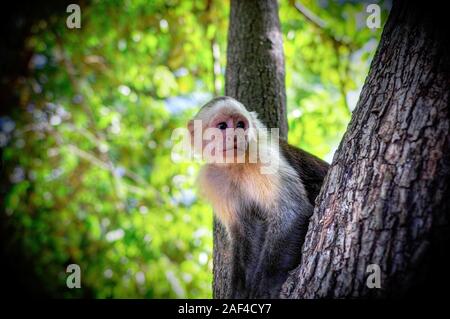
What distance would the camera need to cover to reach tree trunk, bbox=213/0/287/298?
14.4ft

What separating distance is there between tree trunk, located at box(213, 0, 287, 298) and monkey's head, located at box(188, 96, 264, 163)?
425 mm

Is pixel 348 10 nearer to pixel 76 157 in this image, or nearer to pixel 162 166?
pixel 162 166

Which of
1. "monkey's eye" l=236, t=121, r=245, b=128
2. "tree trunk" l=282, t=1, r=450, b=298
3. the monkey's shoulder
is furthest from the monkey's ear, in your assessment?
"tree trunk" l=282, t=1, r=450, b=298

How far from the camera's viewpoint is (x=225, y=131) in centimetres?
Answer: 382

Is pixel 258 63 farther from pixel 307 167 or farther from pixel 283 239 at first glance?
pixel 283 239

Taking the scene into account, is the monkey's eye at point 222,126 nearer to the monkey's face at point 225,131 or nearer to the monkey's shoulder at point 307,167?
the monkey's face at point 225,131

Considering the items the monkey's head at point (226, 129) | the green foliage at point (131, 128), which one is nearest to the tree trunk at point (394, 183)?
the monkey's head at point (226, 129)

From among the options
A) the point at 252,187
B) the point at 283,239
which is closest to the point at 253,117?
the point at 252,187

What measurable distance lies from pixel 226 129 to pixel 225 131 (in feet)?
0.09

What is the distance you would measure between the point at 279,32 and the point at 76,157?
610 centimetres

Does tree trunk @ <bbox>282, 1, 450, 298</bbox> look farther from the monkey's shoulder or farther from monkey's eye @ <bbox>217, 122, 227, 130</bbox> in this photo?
monkey's eye @ <bbox>217, 122, 227, 130</bbox>

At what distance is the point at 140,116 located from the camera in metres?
8.77
